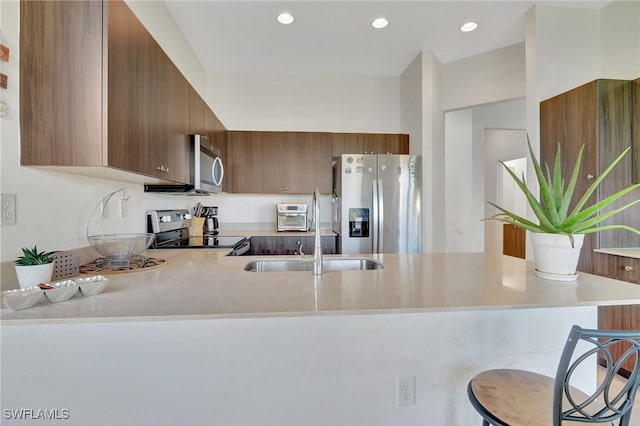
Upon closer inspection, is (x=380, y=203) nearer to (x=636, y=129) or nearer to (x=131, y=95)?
(x=636, y=129)

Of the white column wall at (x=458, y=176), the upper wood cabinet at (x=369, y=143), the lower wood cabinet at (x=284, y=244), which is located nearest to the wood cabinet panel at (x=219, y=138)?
the lower wood cabinet at (x=284, y=244)

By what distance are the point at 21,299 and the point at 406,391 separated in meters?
1.36

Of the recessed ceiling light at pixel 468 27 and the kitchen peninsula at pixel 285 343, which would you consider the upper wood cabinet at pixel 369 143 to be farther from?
the kitchen peninsula at pixel 285 343

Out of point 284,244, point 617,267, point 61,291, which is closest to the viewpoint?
point 61,291

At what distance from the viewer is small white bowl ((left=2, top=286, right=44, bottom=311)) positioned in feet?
2.73

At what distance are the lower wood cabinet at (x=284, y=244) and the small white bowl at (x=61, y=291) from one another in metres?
2.19

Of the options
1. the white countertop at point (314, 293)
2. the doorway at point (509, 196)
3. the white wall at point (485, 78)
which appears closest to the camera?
the white countertop at point (314, 293)

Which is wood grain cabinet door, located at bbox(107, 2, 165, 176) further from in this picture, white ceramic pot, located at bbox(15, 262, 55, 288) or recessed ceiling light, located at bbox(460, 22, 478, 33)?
recessed ceiling light, located at bbox(460, 22, 478, 33)

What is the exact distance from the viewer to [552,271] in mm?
1194

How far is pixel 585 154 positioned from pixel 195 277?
2.85 meters

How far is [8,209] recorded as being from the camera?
1095mm

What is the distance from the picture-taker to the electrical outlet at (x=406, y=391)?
1158 millimetres

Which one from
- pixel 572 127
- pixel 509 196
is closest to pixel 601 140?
pixel 572 127

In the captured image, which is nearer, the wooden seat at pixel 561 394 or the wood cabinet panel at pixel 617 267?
the wooden seat at pixel 561 394
